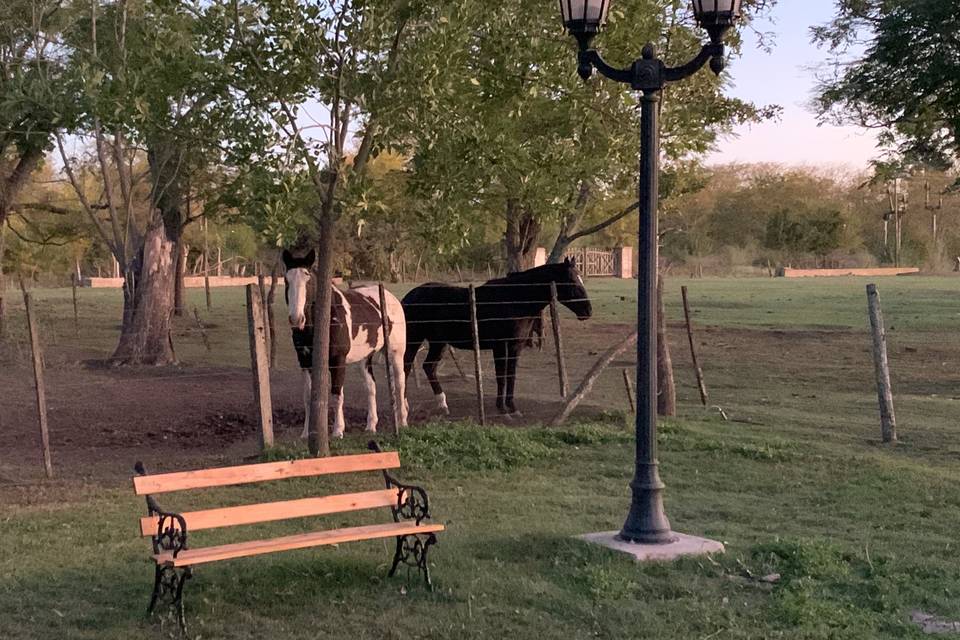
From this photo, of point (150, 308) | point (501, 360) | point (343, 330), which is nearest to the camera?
point (343, 330)

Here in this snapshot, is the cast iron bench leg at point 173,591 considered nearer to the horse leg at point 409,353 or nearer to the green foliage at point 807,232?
the horse leg at point 409,353

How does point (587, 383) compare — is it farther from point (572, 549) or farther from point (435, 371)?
point (572, 549)

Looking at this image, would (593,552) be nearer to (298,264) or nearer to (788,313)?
(298,264)

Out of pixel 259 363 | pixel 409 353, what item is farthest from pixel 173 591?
pixel 409 353

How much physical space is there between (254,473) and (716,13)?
4.62 m

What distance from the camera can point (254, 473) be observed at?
24.1ft

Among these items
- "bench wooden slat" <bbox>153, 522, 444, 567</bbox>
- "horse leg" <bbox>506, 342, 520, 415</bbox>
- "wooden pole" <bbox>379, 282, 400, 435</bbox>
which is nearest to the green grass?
"bench wooden slat" <bbox>153, 522, 444, 567</bbox>

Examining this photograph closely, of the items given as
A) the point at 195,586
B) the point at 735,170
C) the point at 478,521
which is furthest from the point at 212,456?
the point at 735,170

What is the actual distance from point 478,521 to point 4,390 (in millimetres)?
12183

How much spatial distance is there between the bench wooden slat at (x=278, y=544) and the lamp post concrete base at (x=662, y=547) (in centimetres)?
146

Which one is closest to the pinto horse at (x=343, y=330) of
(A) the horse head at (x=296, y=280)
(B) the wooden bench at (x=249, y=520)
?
(A) the horse head at (x=296, y=280)

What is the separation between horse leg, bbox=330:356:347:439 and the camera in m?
13.5

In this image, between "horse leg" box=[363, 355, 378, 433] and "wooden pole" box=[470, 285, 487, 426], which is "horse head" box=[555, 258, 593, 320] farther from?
"horse leg" box=[363, 355, 378, 433]

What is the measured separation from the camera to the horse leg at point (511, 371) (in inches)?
609
